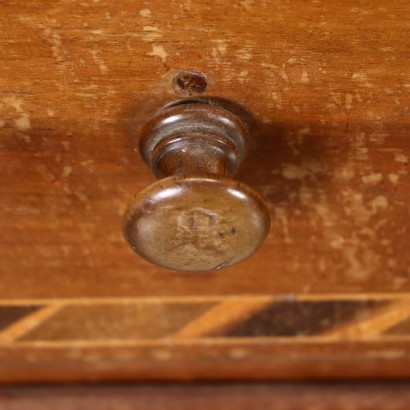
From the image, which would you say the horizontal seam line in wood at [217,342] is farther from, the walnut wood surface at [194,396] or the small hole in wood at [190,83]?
the small hole in wood at [190,83]

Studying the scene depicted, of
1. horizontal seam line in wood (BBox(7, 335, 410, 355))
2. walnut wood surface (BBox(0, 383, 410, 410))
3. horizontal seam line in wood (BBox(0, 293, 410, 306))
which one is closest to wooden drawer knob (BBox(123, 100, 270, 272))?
horizontal seam line in wood (BBox(0, 293, 410, 306))

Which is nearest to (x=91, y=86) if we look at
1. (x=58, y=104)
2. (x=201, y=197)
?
(x=58, y=104)

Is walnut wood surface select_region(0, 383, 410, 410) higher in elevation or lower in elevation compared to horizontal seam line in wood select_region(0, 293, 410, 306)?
lower

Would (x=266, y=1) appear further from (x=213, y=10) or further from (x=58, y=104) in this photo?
(x=58, y=104)

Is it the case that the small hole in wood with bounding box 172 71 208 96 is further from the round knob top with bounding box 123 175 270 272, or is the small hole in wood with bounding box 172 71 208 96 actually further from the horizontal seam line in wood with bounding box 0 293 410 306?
the horizontal seam line in wood with bounding box 0 293 410 306

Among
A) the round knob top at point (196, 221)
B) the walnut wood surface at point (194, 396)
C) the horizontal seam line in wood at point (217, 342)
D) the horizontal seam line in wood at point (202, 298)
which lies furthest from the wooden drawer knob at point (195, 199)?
the walnut wood surface at point (194, 396)

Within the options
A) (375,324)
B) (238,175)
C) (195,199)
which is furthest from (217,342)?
(195,199)
